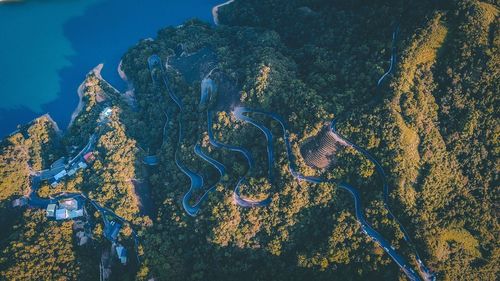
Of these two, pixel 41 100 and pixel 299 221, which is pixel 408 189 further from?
pixel 41 100

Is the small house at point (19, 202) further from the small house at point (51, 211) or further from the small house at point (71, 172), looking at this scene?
the small house at point (71, 172)

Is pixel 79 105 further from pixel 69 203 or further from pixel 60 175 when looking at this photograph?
pixel 69 203

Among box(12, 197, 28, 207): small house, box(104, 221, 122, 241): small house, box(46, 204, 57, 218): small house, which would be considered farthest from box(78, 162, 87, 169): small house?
box(104, 221, 122, 241): small house

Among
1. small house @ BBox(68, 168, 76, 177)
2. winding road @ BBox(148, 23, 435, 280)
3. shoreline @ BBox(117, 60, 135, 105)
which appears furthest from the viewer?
shoreline @ BBox(117, 60, 135, 105)

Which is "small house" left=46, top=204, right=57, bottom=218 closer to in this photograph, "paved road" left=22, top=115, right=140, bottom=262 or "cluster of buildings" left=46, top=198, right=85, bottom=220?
"cluster of buildings" left=46, top=198, right=85, bottom=220

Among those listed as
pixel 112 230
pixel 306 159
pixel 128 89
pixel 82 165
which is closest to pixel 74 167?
pixel 82 165
